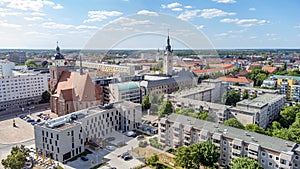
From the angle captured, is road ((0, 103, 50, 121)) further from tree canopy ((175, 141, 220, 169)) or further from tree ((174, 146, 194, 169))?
tree canopy ((175, 141, 220, 169))

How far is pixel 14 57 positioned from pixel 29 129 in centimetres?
3873

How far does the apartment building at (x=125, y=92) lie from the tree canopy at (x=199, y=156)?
744 centimetres

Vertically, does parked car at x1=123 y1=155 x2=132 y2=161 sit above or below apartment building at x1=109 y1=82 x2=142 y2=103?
below

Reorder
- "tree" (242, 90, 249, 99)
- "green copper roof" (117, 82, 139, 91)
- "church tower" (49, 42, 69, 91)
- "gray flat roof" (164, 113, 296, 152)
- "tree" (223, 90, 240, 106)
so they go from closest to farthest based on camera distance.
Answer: "gray flat roof" (164, 113, 296, 152), "green copper roof" (117, 82, 139, 91), "tree" (223, 90, 240, 106), "church tower" (49, 42, 69, 91), "tree" (242, 90, 249, 99)

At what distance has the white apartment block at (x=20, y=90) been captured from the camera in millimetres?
16031

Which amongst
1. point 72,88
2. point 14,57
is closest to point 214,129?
point 72,88

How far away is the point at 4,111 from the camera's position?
15352mm

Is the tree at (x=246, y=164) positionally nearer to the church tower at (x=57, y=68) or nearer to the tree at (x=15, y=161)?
the tree at (x=15, y=161)

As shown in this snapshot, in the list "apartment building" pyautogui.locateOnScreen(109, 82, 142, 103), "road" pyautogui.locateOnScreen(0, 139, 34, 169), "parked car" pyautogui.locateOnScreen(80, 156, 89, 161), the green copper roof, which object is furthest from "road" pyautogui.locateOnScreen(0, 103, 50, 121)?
"parked car" pyautogui.locateOnScreen(80, 156, 89, 161)

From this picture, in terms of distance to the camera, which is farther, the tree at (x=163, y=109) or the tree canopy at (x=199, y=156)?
the tree at (x=163, y=109)

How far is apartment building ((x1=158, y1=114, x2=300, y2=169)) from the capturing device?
6.55 metres

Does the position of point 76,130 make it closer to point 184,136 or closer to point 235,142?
point 184,136

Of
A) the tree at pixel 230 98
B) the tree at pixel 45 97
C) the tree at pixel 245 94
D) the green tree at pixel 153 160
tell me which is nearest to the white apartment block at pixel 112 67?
the tree at pixel 45 97

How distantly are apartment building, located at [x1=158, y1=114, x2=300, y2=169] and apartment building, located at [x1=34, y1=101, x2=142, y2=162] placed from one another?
2.29 meters
